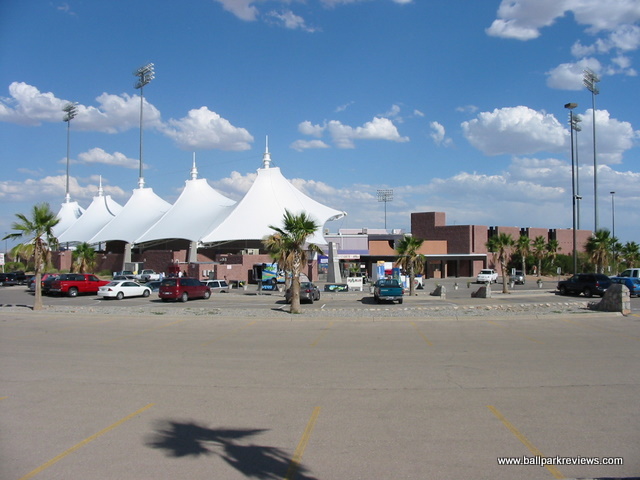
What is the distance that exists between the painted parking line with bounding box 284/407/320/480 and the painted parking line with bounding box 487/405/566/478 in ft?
8.47

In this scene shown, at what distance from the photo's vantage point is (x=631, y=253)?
192ft

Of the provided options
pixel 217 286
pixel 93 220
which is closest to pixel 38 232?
pixel 217 286

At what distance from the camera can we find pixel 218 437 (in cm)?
641

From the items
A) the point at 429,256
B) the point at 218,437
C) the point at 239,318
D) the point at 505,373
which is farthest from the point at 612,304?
the point at 429,256

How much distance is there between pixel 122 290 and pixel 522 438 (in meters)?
31.0

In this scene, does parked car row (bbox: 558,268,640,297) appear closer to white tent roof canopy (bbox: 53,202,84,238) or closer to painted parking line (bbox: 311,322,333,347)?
painted parking line (bbox: 311,322,333,347)

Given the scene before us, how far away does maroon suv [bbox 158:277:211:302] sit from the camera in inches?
1176

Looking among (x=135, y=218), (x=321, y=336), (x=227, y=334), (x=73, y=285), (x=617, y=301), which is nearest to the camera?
(x=321, y=336)

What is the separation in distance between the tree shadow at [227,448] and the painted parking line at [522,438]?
2.58 meters

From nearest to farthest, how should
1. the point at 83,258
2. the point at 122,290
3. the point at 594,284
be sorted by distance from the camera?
the point at 122,290 < the point at 594,284 < the point at 83,258

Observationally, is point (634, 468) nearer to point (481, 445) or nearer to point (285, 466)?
point (481, 445)

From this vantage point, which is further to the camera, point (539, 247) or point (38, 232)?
point (539, 247)

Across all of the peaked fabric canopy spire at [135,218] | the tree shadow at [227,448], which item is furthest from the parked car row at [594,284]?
the peaked fabric canopy spire at [135,218]

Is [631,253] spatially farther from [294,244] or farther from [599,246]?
[294,244]
